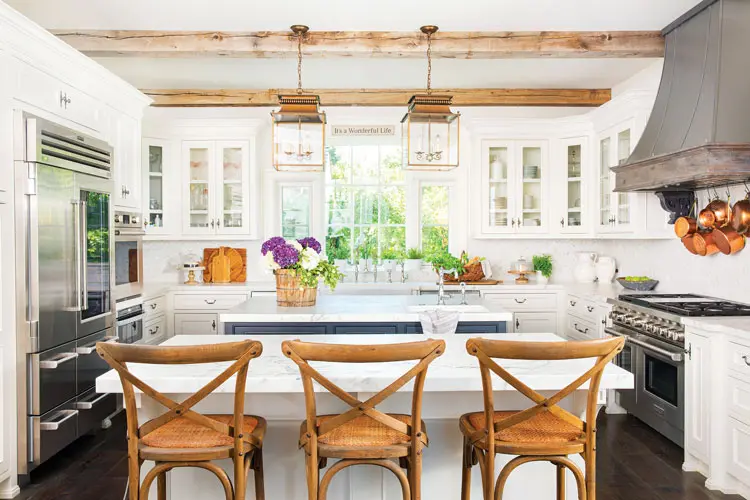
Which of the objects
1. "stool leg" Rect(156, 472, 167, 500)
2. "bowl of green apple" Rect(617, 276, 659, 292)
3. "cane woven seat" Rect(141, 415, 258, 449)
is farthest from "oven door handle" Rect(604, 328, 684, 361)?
"stool leg" Rect(156, 472, 167, 500)

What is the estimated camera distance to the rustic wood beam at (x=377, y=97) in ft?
19.7

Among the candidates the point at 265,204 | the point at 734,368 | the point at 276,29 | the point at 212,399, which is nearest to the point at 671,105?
the point at 734,368

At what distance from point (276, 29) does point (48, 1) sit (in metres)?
1.47

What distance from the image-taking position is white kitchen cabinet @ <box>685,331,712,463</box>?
3.27m

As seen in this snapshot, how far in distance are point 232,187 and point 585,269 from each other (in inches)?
149

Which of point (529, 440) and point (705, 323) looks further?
point (705, 323)

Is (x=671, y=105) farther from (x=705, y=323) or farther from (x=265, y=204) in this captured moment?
(x=265, y=204)

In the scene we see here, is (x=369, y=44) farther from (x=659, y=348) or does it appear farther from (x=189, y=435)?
(x=189, y=435)

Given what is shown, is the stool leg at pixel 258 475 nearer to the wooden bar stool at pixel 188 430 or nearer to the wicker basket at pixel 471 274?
the wooden bar stool at pixel 188 430

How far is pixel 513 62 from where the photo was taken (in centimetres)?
516

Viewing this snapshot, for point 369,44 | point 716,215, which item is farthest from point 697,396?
point 369,44

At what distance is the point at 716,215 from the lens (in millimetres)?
3975

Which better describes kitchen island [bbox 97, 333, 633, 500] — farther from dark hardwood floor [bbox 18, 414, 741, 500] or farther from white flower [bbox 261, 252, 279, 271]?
white flower [bbox 261, 252, 279, 271]

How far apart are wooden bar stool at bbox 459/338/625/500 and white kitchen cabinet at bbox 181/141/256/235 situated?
442 cm
